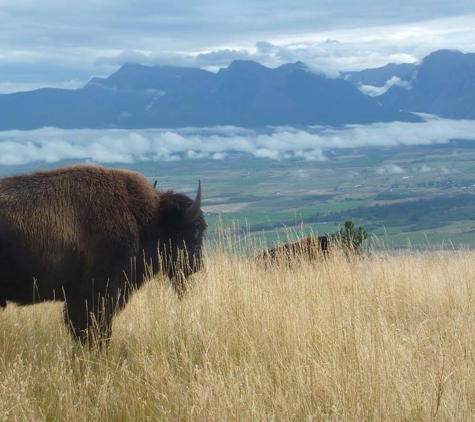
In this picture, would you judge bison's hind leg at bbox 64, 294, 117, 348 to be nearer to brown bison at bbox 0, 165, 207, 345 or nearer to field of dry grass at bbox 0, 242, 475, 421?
brown bison at bbox 0, 165, 207, 345

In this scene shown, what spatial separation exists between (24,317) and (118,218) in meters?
1.75

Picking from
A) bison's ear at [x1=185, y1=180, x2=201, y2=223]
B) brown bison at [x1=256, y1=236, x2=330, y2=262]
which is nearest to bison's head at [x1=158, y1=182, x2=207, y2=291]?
bison's ear at [x1=185, y1=180, x2=201, y2=223]

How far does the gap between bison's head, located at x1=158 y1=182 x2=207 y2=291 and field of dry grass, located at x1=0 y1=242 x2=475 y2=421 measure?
0.23 metres

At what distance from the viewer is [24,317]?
7.68m

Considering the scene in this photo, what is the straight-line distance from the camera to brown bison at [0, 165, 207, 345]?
6441mm

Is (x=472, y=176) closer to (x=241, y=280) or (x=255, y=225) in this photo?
(x=255, y=225)

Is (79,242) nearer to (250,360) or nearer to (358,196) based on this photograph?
(250,360)

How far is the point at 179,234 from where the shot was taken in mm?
7734

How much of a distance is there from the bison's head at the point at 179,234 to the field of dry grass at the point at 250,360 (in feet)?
0.74

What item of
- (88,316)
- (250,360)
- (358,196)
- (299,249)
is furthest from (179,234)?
(358,196)

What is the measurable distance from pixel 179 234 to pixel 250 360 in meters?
2.45

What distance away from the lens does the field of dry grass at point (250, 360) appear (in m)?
4.69

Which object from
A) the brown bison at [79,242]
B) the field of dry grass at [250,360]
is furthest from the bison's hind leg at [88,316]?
the field of dry grass at [250,360]

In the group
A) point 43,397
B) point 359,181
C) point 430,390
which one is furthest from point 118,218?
point 359,181
